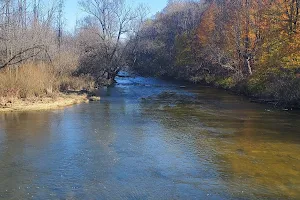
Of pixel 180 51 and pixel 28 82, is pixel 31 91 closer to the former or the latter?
pixel 28 82

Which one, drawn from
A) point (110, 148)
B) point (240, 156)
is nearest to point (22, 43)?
point (110, 148)

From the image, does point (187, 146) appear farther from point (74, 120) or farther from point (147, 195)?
point (74, 120)

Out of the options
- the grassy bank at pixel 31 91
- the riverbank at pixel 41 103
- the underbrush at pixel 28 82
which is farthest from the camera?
the underbrush at pixel 28 82

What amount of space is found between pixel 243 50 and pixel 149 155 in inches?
924

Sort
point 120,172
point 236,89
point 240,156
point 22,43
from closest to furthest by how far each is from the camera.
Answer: point 120,172
point 240,156
point 22,43
point 236,89

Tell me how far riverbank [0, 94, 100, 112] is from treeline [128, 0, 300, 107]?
506 inches

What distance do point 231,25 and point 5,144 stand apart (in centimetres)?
2621

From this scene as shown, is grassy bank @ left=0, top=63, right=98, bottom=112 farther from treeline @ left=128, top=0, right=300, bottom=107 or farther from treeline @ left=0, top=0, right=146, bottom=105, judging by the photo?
treeline @ left=128, top=0, right=300, bottom=107

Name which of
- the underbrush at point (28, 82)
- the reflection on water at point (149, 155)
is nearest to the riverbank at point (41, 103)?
the underbrush at point (28, 82)

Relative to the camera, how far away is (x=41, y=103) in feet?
65.8

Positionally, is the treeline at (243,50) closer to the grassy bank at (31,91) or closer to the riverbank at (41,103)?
the riverbank at (41,103)

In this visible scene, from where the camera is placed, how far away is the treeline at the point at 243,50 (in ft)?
73.3

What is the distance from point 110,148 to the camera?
37.3 feet

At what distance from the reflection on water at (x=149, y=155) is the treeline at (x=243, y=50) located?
17.9ft
